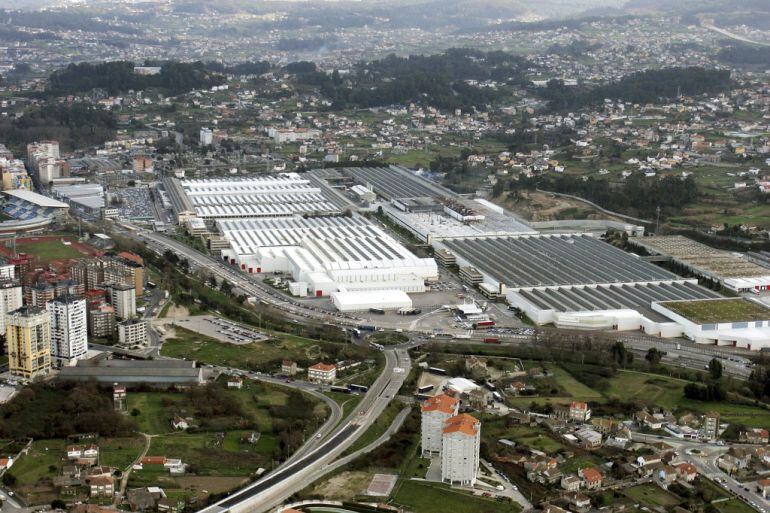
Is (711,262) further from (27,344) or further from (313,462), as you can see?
(27,344)

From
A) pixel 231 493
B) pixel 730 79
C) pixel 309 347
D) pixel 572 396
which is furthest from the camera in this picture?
pixel 730 79

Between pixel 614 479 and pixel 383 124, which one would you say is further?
pixel 383 124

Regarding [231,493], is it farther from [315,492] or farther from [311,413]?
[311,413]

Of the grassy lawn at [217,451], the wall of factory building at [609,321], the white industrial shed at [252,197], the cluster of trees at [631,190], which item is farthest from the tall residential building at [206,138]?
the grassy lawn at [217,451]

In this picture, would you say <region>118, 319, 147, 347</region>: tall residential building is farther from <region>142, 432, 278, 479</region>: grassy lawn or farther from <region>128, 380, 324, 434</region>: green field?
<region>142, 432, 278, 479</region>: grassy lawn

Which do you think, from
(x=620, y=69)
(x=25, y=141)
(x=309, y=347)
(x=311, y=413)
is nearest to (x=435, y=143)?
(x=25, y=141)

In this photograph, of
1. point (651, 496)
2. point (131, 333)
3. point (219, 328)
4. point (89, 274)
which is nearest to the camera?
point (651, 496)

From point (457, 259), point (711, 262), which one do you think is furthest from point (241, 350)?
point (711, 262)
